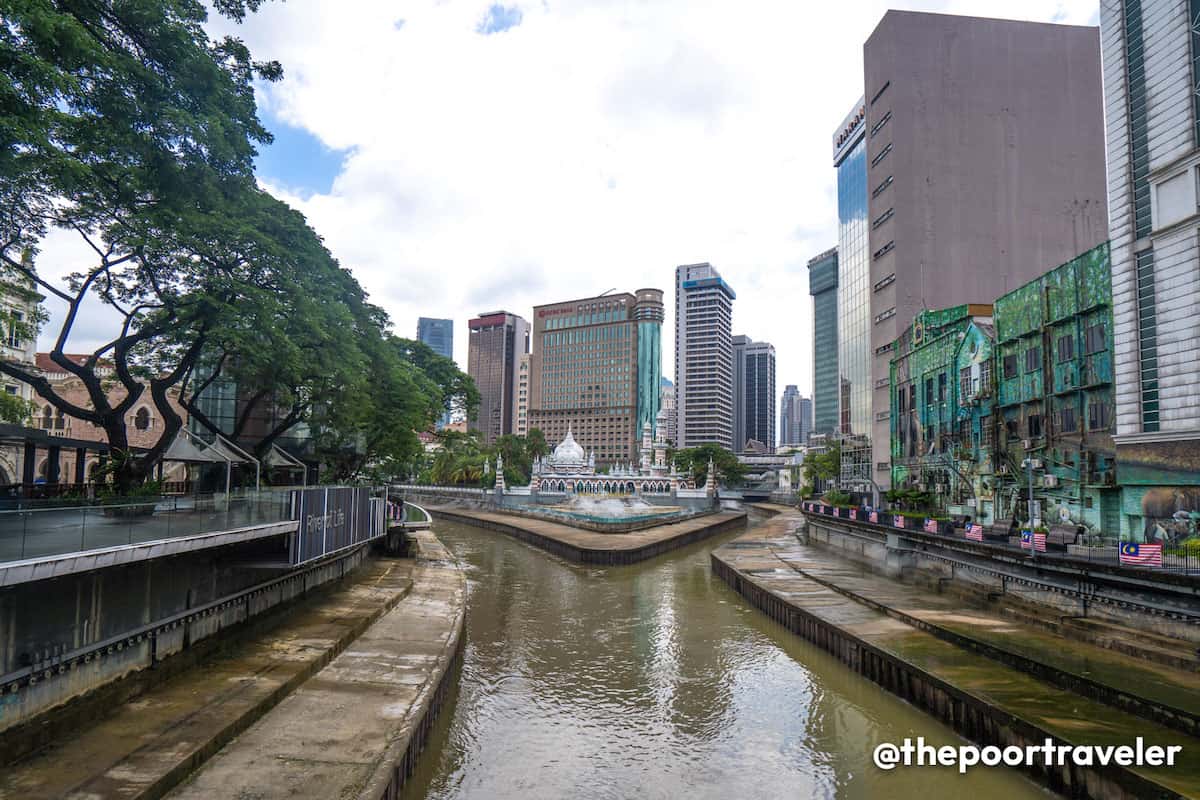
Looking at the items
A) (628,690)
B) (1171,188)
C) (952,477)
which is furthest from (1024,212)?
(628,690)

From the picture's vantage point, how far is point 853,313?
368ft

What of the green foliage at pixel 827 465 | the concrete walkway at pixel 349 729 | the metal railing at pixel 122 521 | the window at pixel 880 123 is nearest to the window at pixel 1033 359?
the concrete walkway at pixel 349 729

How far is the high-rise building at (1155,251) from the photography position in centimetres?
2783

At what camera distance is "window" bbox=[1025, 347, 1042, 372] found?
130 feet

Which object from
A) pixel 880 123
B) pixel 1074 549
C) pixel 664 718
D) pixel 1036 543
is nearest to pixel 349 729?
pixel 664 718

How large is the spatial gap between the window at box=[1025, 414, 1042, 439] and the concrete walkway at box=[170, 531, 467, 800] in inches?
1368

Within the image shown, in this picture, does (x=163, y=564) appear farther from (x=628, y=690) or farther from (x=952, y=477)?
(x=952, y=477)

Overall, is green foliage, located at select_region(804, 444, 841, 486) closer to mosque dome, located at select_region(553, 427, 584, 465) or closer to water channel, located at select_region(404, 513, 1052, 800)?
mosque dome, located at select_region(553, 427, 584, 465)

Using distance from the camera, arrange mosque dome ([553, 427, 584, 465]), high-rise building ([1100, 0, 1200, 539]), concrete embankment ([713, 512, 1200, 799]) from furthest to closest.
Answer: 1. mosque dome ([553, 427, 584, 465])
2. high-rise building ([1100, 0, 1200, 539])
3. concrete embankment ([713, 512, 1200, 799])

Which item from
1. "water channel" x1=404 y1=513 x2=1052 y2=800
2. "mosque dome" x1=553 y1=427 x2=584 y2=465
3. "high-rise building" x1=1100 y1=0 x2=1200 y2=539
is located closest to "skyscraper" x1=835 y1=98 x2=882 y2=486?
"mosque dome" x1=553 y1=427 x2=584 y2=465

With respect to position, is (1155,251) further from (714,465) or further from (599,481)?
(714,465)

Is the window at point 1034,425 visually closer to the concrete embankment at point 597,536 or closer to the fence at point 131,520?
the concrete embankment at point 597,536

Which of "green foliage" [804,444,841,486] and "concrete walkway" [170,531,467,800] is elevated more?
"green foliage" [804,444,841,486]

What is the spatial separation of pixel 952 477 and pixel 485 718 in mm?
45177
